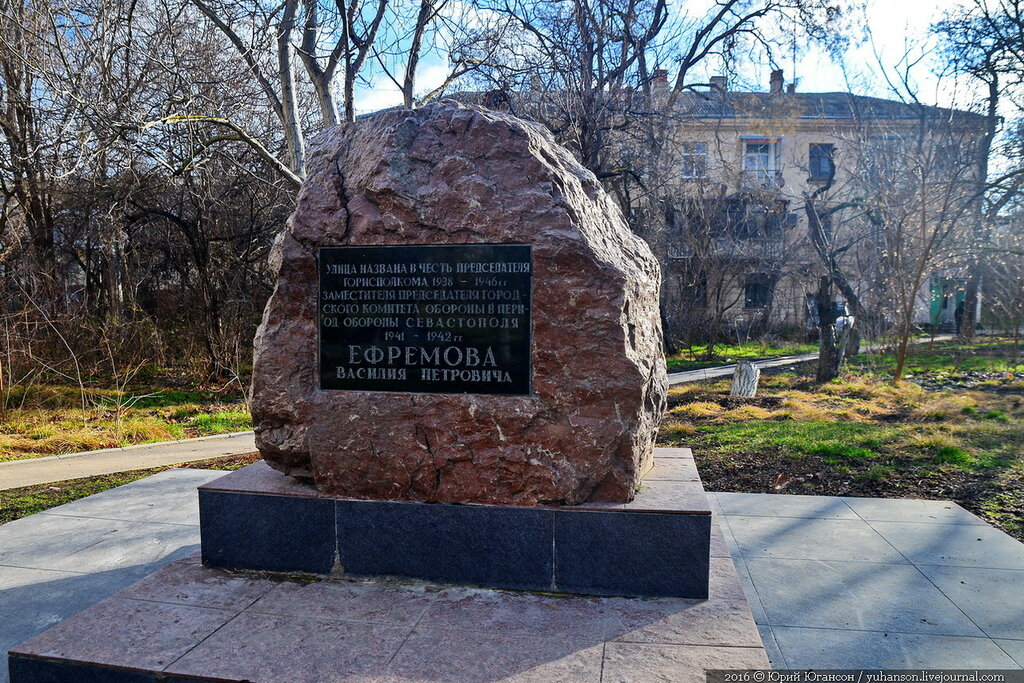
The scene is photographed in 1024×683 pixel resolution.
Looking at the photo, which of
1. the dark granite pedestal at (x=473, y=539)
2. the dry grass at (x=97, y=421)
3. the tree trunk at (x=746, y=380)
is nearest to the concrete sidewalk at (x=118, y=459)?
the dry grass at (x=97, y=421)

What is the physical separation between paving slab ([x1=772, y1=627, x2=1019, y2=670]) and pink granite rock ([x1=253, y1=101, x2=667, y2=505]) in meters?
1.02

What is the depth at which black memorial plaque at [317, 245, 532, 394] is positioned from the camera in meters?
3.52

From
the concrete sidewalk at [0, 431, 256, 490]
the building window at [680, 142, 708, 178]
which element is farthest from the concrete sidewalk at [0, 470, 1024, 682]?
the building window at [680, 142, 708, 178]

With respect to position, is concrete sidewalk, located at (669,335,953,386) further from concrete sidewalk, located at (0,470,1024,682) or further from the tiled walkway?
concrete sidewalk, located at (0,470,1024,682)

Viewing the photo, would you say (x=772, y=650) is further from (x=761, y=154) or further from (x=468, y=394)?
(x=761, y=154)

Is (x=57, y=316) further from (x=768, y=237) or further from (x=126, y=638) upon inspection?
(x=768, y=237)

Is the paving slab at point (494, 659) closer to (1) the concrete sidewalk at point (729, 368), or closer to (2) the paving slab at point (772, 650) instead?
(2) the paving slab at point (772, 650)

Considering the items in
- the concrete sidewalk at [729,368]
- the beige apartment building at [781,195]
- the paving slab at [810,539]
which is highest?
the beige apartment building at [781,195]

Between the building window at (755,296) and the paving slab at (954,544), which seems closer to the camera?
the paving slab at (954,544)

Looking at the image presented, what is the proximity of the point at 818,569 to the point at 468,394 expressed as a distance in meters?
2.30

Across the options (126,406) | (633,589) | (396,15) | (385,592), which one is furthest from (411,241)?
(126,406)

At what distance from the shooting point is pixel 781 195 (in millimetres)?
21016

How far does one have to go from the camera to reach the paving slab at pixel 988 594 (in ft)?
11.1

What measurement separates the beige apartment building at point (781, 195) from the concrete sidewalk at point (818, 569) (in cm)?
845
